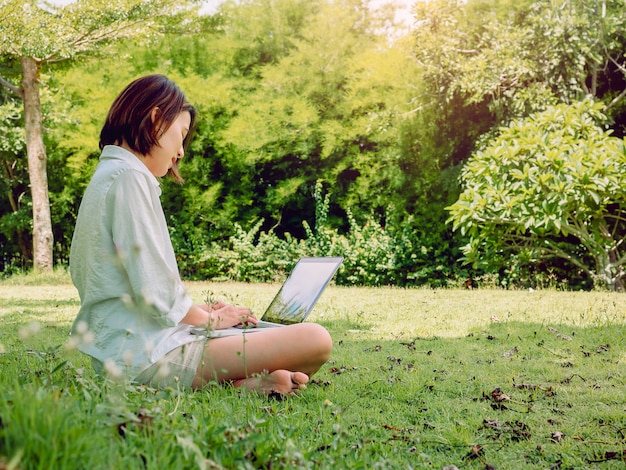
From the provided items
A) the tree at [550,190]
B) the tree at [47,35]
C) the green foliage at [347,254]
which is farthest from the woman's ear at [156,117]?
the tree at [47,35]

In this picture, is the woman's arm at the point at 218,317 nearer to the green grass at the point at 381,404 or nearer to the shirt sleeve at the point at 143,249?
the shirt sleeve at the point at 143,249

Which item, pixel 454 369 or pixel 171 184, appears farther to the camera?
pixel 171 184

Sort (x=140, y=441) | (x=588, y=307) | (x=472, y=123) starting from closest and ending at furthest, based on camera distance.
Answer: (x=140, y=441) → (x=588, y=307) → (x=472, y=123)

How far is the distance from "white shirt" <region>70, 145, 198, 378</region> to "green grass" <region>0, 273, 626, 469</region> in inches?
8.2

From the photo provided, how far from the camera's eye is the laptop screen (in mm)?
3736

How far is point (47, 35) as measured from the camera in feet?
38.6

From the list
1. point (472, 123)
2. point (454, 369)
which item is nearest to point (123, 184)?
point (454, 369)

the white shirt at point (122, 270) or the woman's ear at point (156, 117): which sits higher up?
the woman's ear at point (156, 117)

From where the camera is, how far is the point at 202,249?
1433 centimetres

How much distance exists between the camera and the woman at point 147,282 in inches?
108

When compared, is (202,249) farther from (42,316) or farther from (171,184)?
(42,316)

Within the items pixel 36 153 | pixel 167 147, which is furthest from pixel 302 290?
pixel 36 153

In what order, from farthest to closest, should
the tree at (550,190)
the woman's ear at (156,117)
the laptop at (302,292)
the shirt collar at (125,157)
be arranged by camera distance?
1. the tree at (550,190)
2. the laptop at (302,292)
3. the woman's ear at (156,117)
4. the shirt collar at (125,157)

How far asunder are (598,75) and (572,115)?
2.54 metres
